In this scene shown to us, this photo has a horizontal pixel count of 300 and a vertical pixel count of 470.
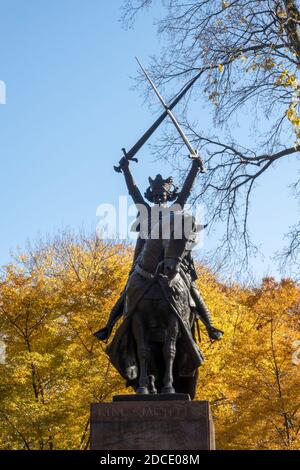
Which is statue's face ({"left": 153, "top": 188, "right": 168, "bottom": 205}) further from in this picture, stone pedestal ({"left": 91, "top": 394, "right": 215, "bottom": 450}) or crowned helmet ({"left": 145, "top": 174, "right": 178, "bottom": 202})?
stone pedestal ({"left": 91, "top": 394, "right": 215, "bottom": 450})

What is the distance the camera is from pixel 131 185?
9.72 metres

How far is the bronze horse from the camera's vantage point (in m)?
8.84

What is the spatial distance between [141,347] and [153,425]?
3.82 ft

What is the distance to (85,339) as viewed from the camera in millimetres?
19438

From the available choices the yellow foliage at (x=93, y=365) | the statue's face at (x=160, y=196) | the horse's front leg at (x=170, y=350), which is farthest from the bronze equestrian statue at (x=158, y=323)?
the yellow foliage at (x=93, y=365)

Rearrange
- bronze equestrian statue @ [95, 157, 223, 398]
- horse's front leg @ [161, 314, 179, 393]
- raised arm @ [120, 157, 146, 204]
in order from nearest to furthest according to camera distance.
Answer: horse's front leg @ [161, 314, 179, 393]
bronze equestrian statue @ [95, 157, 223, 398]
raised arm @ [120, 157, 146, 204]

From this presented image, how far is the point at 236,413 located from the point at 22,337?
6474 mm

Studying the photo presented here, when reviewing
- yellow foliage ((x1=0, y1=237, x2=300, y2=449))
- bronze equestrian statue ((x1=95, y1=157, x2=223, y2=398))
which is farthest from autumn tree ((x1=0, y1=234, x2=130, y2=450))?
bronze equestrian statue ((x1=95, y1=157, x2=223, y2=398))

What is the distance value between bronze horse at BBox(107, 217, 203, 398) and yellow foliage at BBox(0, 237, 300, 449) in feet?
22.6

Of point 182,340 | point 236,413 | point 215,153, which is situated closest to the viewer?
point 182,340

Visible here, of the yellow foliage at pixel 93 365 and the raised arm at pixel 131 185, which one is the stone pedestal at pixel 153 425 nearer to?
the raised arm at pixel 131 185

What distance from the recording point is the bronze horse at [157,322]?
29.0ft
